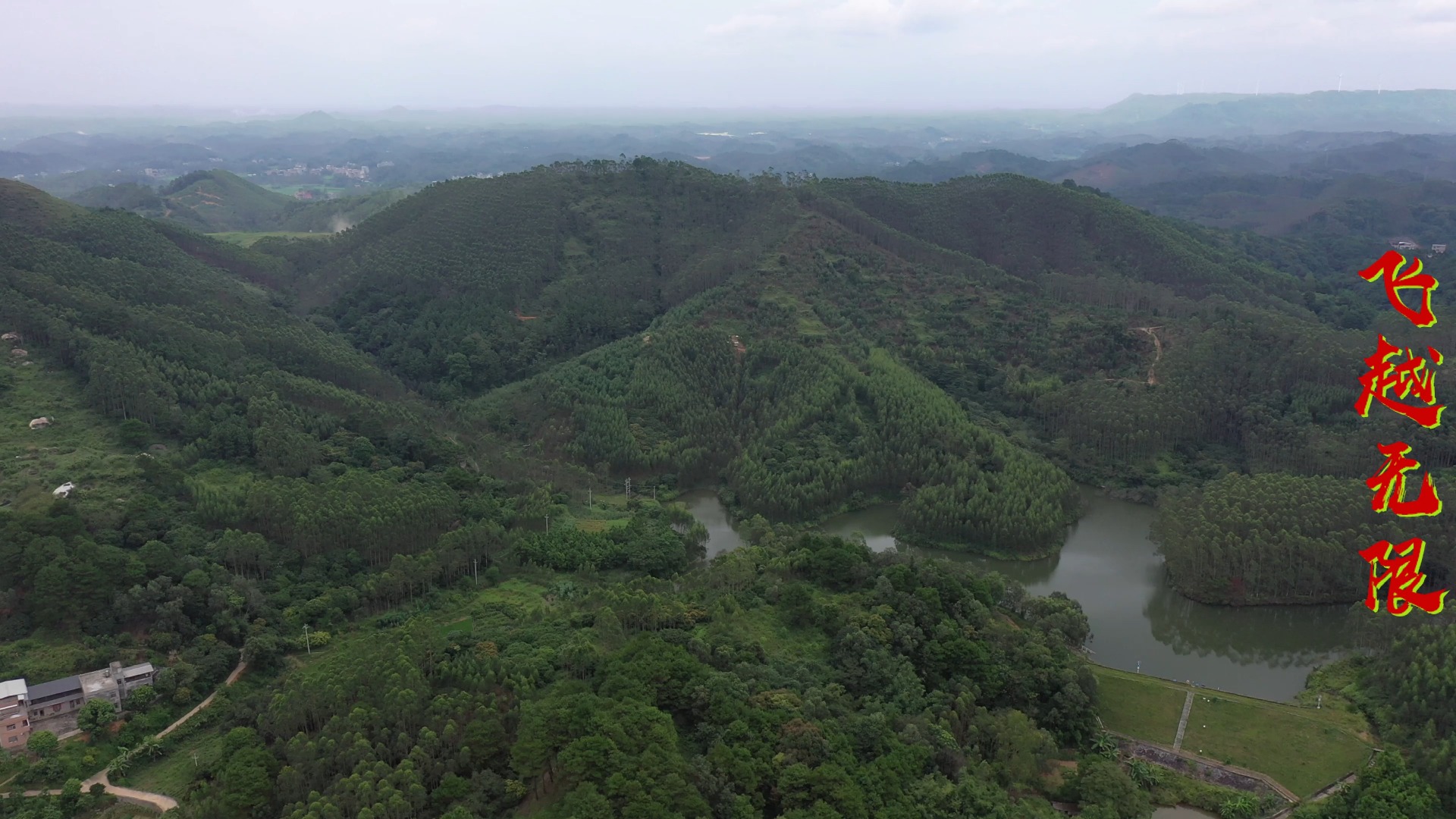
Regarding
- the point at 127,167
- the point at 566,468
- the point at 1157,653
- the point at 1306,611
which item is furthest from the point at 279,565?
the point at 127,167

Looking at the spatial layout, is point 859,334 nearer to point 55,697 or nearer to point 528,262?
point 528,262

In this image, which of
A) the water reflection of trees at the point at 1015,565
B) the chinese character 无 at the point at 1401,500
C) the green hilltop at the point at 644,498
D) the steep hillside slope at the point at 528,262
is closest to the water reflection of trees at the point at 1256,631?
the green hilltop at the point at 644,498

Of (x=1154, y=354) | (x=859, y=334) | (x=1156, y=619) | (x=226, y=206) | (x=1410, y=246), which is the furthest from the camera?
(x=226, y=206)

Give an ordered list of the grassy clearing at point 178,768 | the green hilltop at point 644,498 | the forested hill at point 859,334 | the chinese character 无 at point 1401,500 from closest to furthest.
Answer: the grassy clearing at point 178,768
the green hilltop at point 644,498
the chinese character 无 at point 1401,500
the forested hill at point 859,334

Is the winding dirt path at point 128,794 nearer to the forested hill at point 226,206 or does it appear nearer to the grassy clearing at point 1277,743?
the grassy clearing at point 1277,743

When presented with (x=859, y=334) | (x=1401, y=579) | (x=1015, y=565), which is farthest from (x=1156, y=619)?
(x=859, y=334)

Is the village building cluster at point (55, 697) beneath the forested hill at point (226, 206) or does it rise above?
beneath
